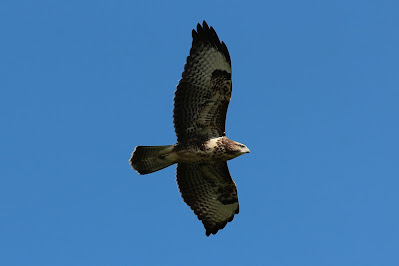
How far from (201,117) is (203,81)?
0.64 metres

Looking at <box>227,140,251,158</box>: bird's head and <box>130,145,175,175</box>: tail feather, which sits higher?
<box>130,145,175,175</box>: tail feather

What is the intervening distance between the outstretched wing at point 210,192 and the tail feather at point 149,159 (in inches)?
20.4

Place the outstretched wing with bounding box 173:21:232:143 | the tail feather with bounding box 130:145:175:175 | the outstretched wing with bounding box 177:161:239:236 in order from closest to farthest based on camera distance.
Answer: the outstretched wing with bounding box 173:21:232:143 < the tail feather with bounding box 130:145:175:175 < the outstretched wing with bounding box 177:161:239:236

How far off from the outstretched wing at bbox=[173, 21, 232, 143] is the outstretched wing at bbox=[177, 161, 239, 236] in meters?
0.94

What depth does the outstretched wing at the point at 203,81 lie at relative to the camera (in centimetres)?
1130

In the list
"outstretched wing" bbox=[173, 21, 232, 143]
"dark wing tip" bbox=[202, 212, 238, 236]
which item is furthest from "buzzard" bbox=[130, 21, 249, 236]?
"dark wing tip" bbox=[202, 212, 238, 236]

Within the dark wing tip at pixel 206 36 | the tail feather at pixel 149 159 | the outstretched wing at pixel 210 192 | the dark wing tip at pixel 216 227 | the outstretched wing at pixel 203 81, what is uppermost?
the dark wing tip at pixel 206 36

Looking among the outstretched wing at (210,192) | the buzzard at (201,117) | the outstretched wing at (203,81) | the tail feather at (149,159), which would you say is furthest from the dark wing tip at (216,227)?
the outstretched wing at (203,81)

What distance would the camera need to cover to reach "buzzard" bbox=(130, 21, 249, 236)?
446 inches

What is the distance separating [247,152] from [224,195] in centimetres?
150

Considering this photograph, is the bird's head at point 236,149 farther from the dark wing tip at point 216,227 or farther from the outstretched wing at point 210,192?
the dark wing tip at point 216,227

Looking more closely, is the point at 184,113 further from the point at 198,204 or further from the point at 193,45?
the point at 198,204

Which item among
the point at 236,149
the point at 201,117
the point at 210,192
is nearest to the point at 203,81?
the point at 201,117

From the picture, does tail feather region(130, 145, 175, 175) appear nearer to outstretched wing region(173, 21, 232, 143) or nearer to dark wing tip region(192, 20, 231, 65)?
outstretched wing region(173, 21, 232, 143)
